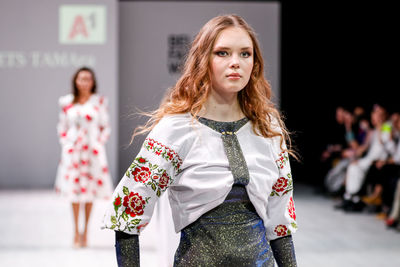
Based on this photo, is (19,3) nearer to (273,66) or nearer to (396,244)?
(273,66)

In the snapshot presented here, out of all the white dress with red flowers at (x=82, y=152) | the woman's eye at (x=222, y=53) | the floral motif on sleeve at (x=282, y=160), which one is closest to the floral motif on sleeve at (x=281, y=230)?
the floral motif on sleeve at (x=282, y=160)

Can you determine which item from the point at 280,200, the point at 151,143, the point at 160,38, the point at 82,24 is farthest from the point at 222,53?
the point at 160,38

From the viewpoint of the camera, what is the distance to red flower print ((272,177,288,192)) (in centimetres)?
141

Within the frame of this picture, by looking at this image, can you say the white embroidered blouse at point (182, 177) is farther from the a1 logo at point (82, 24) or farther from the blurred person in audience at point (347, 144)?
the a1 logo at point (82, 24)

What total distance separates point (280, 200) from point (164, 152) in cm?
30

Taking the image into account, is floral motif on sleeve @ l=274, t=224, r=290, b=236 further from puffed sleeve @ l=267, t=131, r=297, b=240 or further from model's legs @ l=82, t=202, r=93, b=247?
model's legs @ l=82, t=202, r=93, b=247

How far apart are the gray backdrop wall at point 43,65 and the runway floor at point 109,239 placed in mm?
1636

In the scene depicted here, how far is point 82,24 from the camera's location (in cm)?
871

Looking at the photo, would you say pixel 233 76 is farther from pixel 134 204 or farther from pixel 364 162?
pixel 364 162

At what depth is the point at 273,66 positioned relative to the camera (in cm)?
953

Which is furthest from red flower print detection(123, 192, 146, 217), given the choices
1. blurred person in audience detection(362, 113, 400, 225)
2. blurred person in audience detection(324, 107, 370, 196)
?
blurred person in audience detection(324, 107, 370, 196)

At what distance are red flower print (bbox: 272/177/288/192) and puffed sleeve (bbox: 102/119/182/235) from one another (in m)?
0.24

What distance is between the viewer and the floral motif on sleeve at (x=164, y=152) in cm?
131

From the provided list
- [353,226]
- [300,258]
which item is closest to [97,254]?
[300,258]
